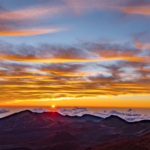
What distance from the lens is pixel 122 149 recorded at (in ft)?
520

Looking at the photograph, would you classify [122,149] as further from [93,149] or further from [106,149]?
[93,149]

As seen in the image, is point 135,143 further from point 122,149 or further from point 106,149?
point 106,149

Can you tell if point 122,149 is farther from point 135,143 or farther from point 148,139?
point 148,139

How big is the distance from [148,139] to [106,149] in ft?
105

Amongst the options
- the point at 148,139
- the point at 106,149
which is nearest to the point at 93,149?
the point at 106,149

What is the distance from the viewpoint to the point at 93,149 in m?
167

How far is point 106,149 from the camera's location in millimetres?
161500

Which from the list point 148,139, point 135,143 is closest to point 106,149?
point 135,143

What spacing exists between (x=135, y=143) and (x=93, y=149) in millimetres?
30579

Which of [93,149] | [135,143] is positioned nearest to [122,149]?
[135,143]

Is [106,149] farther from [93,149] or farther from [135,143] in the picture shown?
[135,143]

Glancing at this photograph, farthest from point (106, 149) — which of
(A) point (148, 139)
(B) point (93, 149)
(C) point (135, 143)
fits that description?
(A) point (148, 139)

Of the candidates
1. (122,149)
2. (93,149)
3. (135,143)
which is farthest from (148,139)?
(93,149)

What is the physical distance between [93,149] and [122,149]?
844 inches
